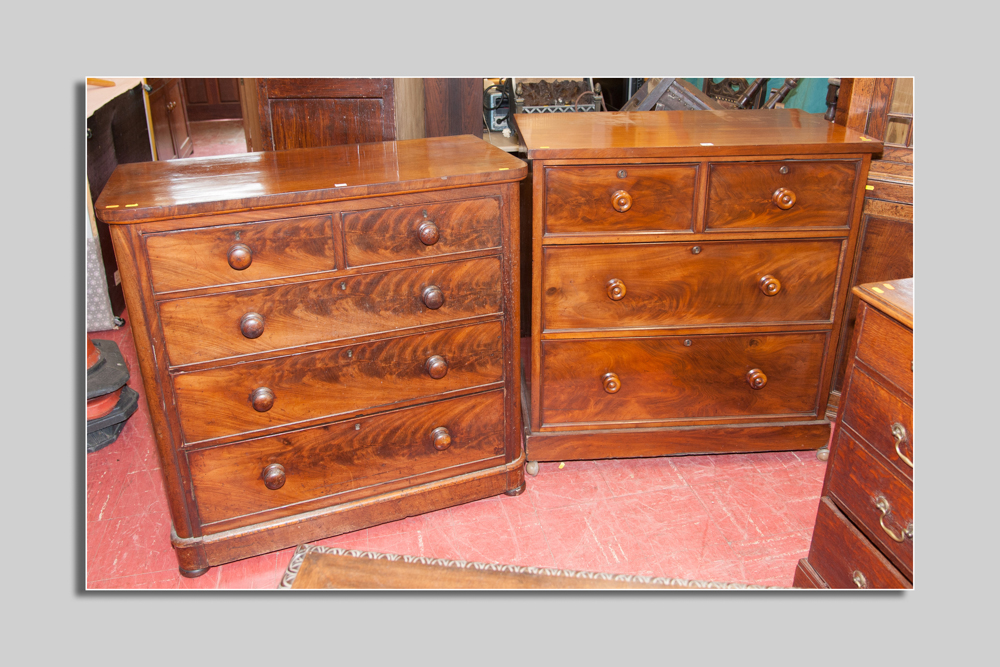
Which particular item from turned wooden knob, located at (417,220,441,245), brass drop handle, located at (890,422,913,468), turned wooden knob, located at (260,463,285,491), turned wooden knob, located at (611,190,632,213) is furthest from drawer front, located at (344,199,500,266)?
brass drop handle, located at (890,422,913,468)

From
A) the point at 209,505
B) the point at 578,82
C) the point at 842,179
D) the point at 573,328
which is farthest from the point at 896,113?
the point at 209,505

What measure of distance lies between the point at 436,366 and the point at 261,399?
0.51 meters

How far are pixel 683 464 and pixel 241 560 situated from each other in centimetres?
156

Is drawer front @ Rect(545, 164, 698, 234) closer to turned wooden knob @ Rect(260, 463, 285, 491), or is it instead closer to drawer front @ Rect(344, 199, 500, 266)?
drawer front @ Rect(344, 199, 500, 266)

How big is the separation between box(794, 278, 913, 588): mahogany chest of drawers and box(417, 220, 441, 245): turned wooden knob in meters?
1.06

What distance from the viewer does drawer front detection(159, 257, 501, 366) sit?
6.17 ft

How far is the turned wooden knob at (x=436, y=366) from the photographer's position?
218cm

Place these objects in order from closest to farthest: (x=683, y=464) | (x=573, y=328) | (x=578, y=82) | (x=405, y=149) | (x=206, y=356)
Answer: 1. (x=206, y=356)
2. (x=405, y=149)
3. (x=573, y=328)
4. (x=683, y=464)
5. (x=578, y=82)

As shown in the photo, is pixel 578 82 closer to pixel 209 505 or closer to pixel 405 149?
pixel 405 149

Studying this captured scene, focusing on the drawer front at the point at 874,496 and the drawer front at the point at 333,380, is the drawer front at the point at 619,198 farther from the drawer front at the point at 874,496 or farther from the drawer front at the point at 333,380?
the drawer front at the point at 874,496

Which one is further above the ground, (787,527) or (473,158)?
(473,158)

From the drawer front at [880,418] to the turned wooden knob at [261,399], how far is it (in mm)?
1481

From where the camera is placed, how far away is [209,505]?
6.91 feet

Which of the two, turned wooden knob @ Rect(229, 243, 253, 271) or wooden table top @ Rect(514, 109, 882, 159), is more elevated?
wooden table top @ Rect(514, 109, 882, 159)
